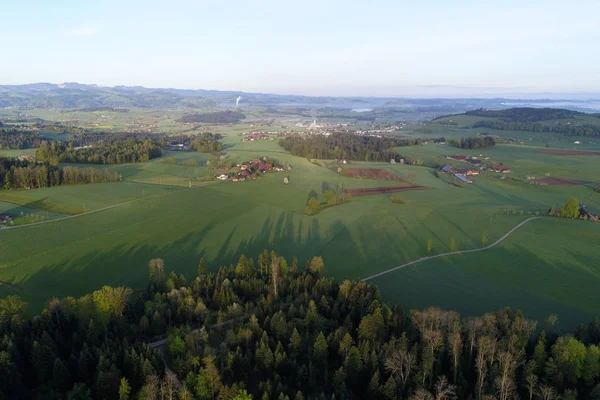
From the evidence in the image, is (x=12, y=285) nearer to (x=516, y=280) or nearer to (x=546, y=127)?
(x=516, y=280)

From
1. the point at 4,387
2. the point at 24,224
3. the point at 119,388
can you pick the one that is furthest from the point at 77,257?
the point at 119,388

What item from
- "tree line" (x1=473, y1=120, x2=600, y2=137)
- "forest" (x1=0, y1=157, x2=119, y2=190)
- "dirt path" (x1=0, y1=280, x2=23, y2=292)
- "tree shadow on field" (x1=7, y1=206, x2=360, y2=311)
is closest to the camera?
"dirt path" (x1=0, y1=280, x2=23, y2=292)

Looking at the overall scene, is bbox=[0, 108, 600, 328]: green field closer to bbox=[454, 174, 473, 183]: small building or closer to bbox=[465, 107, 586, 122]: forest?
bbox=[454, 174, 473, 183]: small building

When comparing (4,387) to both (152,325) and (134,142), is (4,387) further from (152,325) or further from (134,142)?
(134,142)

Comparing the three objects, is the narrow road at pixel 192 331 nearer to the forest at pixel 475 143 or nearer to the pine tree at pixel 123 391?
the pine tree at pixel 123 391

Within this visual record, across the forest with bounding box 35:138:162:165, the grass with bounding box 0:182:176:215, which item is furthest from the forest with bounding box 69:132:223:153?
the grass with bounding box 0:182:176:215

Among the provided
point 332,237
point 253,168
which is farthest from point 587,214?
point 253,168
